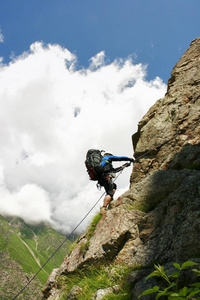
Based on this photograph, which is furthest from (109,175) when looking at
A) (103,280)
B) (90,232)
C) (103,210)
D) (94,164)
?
(103,280)

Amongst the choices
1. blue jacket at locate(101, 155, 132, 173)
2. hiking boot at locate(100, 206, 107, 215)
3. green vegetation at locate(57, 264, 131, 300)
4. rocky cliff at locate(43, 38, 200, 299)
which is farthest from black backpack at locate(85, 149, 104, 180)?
green vegetation at locate(57, 264, 131, 300)

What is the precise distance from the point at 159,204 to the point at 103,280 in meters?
3.11

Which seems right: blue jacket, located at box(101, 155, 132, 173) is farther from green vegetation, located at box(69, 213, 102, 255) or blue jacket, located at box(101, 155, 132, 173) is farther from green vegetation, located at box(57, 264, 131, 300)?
green vegetation, located at box(57, 264, 131, 300)

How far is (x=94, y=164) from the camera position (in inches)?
460

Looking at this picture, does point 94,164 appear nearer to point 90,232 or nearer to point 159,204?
point 90,232

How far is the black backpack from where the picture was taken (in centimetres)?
1166

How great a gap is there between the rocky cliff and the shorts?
122cm

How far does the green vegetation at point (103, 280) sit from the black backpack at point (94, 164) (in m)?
4.76

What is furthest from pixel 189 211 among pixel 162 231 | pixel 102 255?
pixel 102 255

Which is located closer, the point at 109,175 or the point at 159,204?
the point at 159,204

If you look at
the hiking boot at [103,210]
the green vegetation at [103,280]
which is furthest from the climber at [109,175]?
the green vegetation at [103,280]

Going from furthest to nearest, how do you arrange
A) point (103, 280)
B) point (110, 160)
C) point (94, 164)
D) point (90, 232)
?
point (110, 160), point (94, 164), point (90, 232), point (103, 280)

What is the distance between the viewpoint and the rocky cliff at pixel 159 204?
5918 millimetres

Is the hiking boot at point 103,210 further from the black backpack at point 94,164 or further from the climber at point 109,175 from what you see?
the black backpack at point 94,164
